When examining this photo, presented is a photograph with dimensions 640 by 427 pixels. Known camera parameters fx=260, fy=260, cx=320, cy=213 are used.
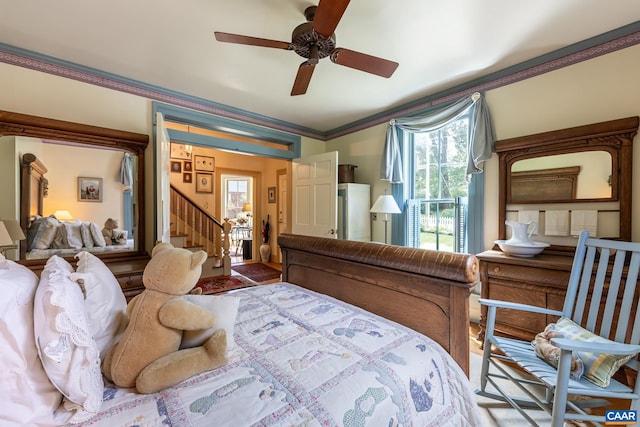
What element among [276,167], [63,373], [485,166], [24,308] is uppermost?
[276,167]

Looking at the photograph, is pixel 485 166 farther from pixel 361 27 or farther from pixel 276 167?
pixel 276 167

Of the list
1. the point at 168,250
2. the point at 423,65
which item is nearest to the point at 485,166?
the point at 423,65

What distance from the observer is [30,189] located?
218cm

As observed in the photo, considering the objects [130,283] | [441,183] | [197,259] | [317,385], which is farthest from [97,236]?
[441,183]

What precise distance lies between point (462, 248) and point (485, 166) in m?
0.89

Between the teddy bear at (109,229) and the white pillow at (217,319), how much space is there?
2.05 metres

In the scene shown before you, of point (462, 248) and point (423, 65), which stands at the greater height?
point (423, 65)

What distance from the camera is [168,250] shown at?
101 centimetres

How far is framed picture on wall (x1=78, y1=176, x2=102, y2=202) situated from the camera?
2404 mm

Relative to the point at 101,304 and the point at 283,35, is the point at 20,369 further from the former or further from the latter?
the point at 283,35

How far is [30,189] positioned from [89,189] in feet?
1.22

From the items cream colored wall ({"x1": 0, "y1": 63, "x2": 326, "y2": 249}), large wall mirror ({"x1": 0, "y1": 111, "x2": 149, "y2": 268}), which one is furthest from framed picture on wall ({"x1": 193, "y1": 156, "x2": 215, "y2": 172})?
large wall mirror ({"x1": 0, "y1": 111, "x2": 149, "y2": 268})

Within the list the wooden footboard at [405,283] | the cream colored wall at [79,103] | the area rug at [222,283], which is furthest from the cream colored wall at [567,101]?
the cream colored wall at [79,103]

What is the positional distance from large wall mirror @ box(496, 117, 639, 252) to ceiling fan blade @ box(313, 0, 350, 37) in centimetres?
197
